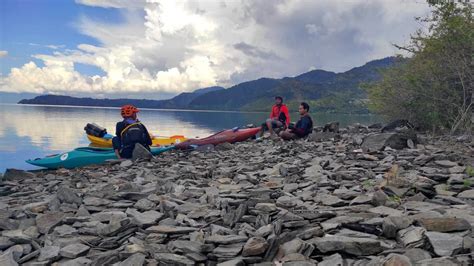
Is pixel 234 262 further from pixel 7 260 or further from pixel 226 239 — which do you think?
pixel 7 260

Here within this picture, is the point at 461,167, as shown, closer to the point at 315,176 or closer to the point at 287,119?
the point at 315,176

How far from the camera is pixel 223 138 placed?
821 inches

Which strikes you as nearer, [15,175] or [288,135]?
[15,175]

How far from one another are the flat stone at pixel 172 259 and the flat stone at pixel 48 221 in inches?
89.7

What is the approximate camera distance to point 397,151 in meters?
10.7

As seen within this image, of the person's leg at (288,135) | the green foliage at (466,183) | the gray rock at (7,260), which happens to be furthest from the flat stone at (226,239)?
the person's leg at (288,135)

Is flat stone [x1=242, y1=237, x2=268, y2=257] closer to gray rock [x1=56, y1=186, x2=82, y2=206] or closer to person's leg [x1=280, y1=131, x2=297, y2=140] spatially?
gray rock [x1=56, y1=186, x2=82, y2=206]

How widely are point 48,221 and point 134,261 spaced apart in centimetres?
244

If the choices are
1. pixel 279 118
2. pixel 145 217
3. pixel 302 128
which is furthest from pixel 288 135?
pixel 145 217

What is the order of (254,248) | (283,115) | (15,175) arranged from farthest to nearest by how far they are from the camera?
(283,115)
(15,175)
(254,248)

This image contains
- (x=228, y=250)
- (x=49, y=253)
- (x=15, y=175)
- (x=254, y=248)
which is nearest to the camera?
(x=254, y=248)

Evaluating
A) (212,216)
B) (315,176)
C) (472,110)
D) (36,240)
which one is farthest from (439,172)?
(472,110)

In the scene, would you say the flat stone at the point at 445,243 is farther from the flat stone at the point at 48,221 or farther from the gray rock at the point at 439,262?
the flat stone at the point at 48,221

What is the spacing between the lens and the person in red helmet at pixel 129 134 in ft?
49.4
